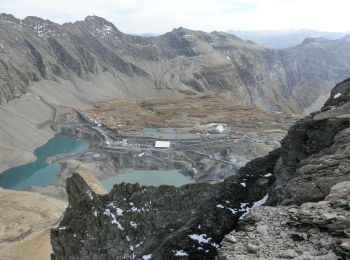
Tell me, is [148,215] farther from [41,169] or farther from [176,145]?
[176,145]

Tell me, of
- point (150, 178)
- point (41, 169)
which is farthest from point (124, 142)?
point (150, 178)

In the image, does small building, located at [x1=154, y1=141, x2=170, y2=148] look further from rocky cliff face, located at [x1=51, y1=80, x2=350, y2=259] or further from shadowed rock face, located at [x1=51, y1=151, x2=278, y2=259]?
shadowed rock face, located at [x1=51, y1=151, x2=278, y2=259]

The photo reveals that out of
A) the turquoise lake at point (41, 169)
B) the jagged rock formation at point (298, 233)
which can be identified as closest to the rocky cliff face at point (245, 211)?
the jagged rock formation at point (298, 233)

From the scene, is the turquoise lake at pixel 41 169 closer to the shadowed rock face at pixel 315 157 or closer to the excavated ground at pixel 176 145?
the excavated ground at pixel 176 145

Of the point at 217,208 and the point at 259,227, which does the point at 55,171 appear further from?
the point at 259,227

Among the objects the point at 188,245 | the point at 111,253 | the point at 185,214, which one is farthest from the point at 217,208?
the point at 111,253

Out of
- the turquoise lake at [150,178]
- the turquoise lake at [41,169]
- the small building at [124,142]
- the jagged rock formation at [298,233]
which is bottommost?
the turquoise lake at [41,169]
